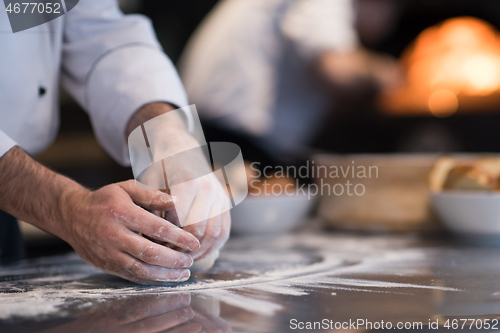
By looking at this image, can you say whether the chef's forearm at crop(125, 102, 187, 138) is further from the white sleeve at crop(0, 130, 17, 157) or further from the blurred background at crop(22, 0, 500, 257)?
the blurred background at crop(22, 0, 500, 257)

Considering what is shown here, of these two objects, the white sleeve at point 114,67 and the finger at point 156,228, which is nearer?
the finger at point 156,228

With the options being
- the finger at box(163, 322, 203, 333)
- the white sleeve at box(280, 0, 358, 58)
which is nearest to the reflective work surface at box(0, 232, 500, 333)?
the finger at box(163, 322, 203, 333)

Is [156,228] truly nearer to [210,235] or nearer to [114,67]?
[210,235]

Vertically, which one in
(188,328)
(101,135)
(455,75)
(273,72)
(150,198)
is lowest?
(188,328)

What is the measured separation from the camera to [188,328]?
316 millimetres

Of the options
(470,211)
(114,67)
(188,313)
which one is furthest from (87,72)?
(470,211)

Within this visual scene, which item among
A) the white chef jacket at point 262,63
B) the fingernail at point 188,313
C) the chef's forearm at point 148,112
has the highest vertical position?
the white chef jacket at point 262,63

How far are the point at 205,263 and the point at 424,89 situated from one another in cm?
145

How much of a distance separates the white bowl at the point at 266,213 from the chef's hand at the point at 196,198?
0.84ft

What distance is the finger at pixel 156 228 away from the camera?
41cm

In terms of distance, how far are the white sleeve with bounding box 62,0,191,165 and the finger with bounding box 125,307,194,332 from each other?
0.34 m

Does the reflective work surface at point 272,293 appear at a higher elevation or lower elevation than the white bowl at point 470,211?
lower

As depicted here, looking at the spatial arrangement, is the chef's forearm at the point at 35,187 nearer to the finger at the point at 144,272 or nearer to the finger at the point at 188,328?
the finger at the point at 144,272

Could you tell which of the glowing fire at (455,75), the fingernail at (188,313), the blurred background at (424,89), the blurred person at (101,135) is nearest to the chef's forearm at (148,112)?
the blurred person at (101,135)
